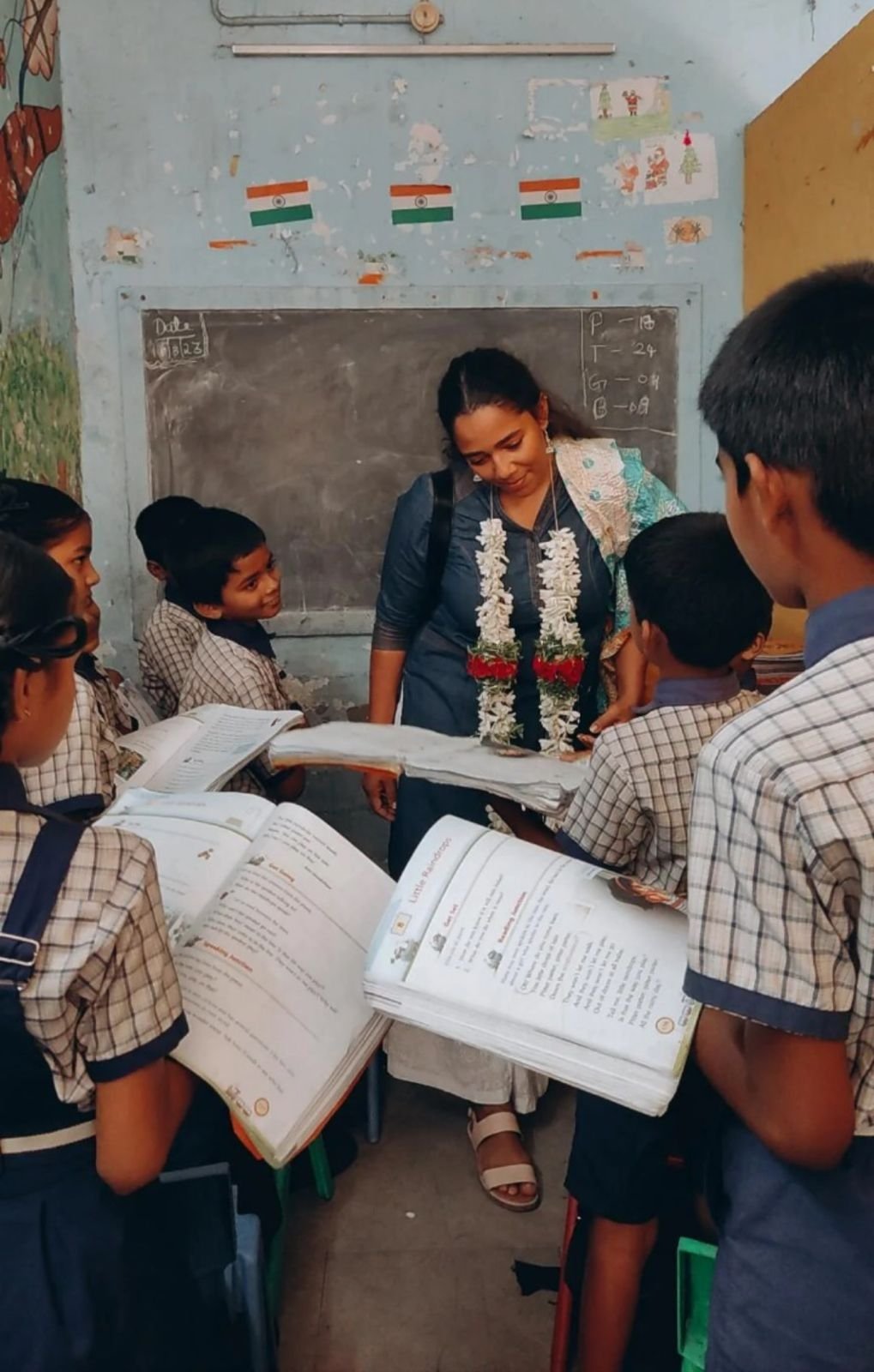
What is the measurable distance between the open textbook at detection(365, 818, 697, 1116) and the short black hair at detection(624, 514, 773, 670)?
1.44ft

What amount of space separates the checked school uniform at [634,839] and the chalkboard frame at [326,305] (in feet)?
6.61

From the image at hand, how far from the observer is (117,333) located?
3.07 m

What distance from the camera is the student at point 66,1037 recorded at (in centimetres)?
82

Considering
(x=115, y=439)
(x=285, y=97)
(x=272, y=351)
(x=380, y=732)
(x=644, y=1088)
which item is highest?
(x=285, y=97)

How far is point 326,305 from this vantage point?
10.2 ft

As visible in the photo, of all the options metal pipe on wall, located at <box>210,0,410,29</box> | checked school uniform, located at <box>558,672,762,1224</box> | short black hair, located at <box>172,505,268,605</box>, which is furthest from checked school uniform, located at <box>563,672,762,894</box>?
metal pipe on wall, located at <box>210,0,410,29</box>

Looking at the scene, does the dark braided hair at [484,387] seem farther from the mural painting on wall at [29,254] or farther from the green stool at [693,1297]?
the green stool at [693,1297]

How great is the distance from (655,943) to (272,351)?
2.57 m

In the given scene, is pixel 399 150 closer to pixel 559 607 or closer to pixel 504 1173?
pixel 559 607

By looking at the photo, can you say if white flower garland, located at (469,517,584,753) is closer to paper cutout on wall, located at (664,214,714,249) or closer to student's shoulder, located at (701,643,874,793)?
student's shoulder, located at (701,643,874,793)

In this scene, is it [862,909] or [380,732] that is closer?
[862,909]

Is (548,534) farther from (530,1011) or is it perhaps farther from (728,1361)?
(728,1361)

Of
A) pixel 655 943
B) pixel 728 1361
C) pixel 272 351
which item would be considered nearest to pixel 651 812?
pixel 655 943

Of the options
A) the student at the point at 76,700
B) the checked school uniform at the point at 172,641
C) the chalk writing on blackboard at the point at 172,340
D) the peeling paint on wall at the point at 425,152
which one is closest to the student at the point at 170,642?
the checked school uniform at the point at 172,641
